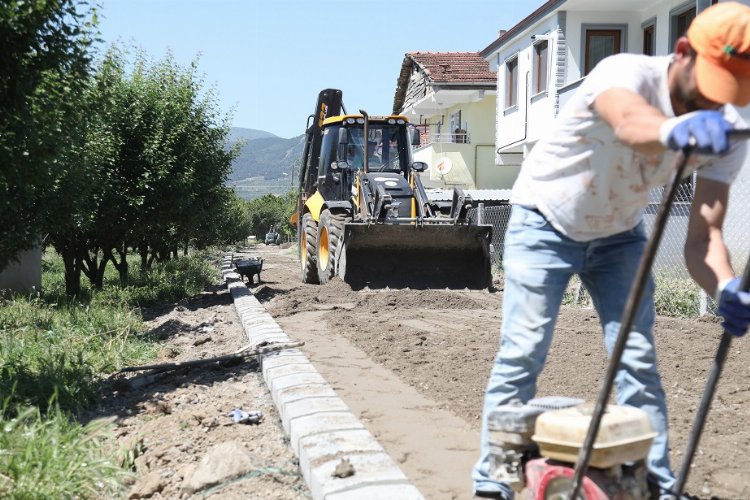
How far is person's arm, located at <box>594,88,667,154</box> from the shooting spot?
2295mm

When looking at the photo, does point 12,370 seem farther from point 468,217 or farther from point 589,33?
point 589,33

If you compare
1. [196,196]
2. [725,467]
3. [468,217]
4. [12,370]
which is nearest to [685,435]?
[725,467]

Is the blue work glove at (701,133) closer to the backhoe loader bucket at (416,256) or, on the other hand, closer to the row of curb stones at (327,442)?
the row of curb stones at (327,442)

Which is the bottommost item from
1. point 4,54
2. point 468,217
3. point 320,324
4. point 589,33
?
point 320,324

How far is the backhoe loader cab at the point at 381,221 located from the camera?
12461mm

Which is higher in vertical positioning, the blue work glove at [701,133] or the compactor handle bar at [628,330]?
the blue work glove at [701,133]

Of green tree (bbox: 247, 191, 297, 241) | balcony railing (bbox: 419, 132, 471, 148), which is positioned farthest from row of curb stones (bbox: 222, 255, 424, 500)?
green tree (bbox: 247, 191, 297, 241)

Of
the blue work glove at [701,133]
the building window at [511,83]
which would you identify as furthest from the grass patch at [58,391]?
the building window at [511,83]

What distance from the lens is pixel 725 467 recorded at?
3.99 meters

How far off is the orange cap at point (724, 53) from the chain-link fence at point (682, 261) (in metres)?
7.08

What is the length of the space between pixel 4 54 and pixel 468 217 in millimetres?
8092

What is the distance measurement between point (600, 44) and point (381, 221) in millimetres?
9663

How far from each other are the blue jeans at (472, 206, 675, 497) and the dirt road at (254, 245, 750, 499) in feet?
2.84

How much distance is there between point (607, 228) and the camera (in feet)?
9.78
